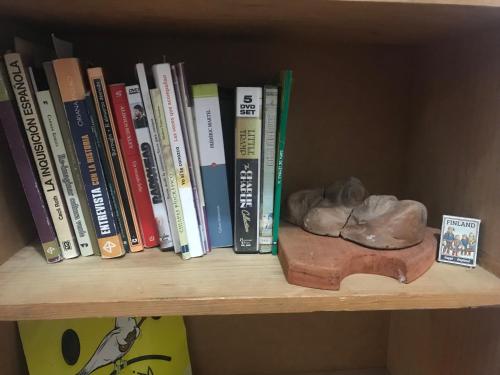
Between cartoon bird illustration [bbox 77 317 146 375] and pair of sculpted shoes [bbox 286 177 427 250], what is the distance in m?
0.40

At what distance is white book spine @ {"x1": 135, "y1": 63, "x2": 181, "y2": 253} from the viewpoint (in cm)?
54

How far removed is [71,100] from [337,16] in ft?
1.27

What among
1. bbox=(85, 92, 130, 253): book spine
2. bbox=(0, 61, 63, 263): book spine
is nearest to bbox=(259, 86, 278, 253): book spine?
bbox=(85, 92, 130, 253): book spine

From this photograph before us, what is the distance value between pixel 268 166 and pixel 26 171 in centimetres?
35

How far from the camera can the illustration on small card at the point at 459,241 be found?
1.85ft

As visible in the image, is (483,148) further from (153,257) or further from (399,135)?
(153,257)

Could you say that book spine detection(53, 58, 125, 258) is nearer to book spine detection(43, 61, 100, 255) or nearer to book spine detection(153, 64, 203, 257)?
book spine detection(43, 61, 100, 255)

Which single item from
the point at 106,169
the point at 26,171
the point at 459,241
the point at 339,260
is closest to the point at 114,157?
the point at 106,169

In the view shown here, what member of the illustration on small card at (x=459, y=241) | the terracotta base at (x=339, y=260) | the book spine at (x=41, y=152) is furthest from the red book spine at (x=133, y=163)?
the illustration on small card at (x=459, y=241)

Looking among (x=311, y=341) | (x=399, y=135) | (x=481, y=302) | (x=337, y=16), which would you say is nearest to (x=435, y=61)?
(x=399, y=135)

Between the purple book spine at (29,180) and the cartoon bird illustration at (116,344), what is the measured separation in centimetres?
25

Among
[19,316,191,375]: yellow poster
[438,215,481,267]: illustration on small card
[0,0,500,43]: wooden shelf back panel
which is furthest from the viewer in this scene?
[19,316,191,375]: yellow poster

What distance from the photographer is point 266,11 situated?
1.65 ft

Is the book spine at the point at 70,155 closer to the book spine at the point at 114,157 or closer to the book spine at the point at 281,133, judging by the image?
the book spine at the point at 114,157
